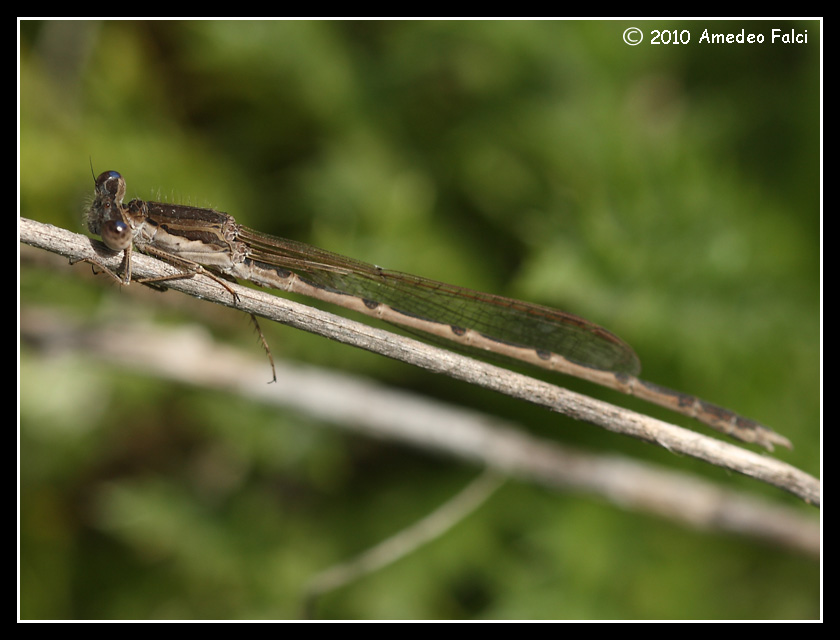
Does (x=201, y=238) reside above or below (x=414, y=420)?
above

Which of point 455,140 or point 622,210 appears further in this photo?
point 455,140

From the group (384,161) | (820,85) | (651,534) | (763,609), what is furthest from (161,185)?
(763,609)

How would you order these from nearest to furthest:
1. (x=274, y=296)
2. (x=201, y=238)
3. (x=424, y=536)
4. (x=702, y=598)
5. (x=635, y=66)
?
(x=274, y=296), (x=201, y=238), (x=424, y=536), (x=702, y=598), (x=635, y=66)

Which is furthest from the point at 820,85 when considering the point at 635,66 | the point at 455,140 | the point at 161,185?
the point at 161,185

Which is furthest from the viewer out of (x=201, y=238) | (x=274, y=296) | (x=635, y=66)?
(x=635, y=66)

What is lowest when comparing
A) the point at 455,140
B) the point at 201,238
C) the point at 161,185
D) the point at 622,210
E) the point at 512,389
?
the point at 512,389

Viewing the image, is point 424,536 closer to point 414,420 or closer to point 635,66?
point 414,420

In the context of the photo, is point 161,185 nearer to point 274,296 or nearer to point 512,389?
point 274,296
